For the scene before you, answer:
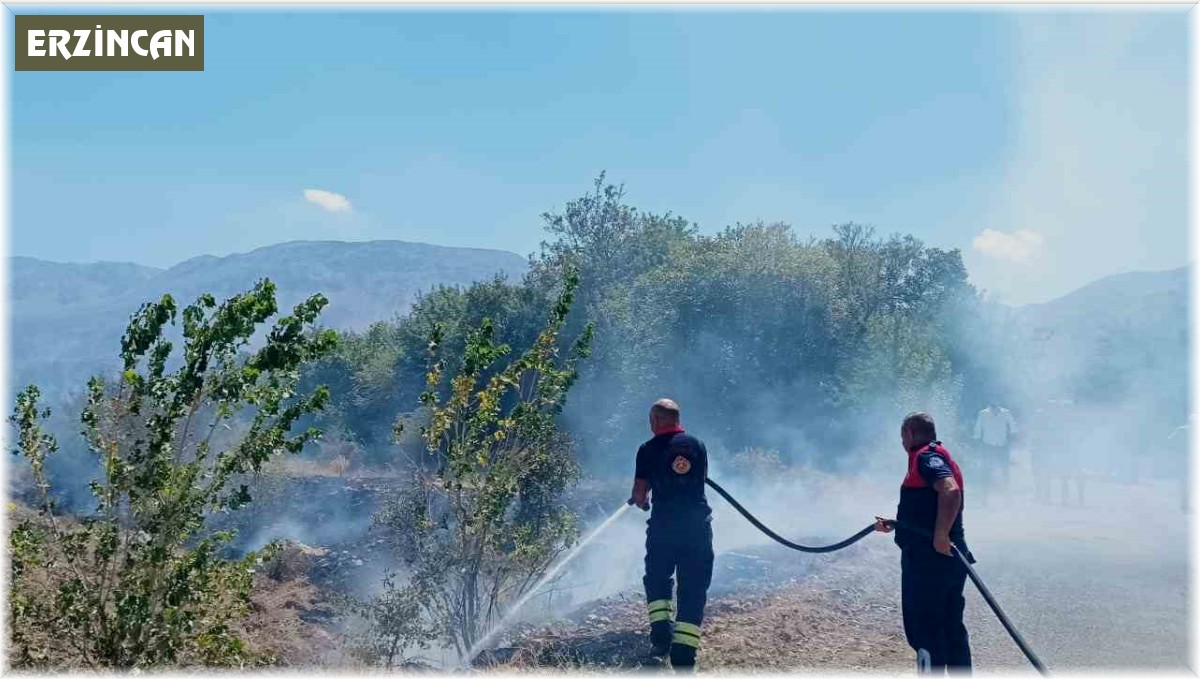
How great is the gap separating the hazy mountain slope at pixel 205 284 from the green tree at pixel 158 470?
195 ft

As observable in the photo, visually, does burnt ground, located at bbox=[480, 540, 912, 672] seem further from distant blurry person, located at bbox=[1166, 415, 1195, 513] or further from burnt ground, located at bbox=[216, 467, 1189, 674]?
distant blurry person, located at bbox=[1166, 415, 1195, 513]

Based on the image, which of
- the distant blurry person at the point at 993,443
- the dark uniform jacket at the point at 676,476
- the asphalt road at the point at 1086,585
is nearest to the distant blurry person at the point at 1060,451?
the distant blurry person at the point at 993,443

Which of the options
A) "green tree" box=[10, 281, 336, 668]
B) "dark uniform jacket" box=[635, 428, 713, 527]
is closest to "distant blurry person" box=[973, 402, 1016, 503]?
"dark uniform jacket" box=[635, 428, 713, 527]

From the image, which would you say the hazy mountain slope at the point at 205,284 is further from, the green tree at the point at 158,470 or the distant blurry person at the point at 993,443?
the green tree at the point at 158,470

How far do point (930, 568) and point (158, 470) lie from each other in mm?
3942

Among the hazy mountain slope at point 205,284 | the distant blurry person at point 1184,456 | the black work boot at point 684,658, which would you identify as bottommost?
the black work boot at point 684,658

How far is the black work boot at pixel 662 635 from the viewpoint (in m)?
5.84

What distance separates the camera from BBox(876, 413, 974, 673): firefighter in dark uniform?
4.82m

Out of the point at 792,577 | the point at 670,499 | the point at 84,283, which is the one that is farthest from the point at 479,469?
the point at 84,283

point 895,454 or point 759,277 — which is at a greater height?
point 759,277

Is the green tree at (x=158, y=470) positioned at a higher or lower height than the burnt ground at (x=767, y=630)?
higher

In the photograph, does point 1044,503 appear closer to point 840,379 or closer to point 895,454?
point 895,454

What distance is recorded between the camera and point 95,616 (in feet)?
15.1

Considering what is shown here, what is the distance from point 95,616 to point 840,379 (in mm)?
19282
